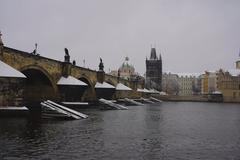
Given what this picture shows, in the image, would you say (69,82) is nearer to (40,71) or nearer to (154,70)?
(40,71)

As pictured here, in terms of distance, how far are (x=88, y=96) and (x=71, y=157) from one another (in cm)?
3774

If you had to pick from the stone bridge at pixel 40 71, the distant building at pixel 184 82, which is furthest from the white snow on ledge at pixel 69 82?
the distant building at pixel 184 82

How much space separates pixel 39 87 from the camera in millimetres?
37094

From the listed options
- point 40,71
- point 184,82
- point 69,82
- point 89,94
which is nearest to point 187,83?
point 184,82

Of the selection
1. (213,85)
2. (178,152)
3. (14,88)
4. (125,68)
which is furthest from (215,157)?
(125,68)

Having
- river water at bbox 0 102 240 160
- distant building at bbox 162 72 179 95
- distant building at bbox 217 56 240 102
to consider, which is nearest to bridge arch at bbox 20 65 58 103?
river water at bbox 0 102 240 160

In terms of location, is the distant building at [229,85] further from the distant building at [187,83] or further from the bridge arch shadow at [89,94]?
the bridge arch shadow at [89,94]

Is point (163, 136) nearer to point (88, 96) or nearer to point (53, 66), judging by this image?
point (53, 66)

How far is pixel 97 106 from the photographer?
4691cm

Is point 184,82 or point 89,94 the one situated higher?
point 184,82

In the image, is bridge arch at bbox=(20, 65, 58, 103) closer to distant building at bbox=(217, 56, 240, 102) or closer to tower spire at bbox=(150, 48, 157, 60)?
distant building at bbox=(217, 56, 240, 102)

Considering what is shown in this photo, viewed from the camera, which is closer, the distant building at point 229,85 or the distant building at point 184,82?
the distant building at point 229,85

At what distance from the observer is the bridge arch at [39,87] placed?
3519cm

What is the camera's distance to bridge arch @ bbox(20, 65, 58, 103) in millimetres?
35188
